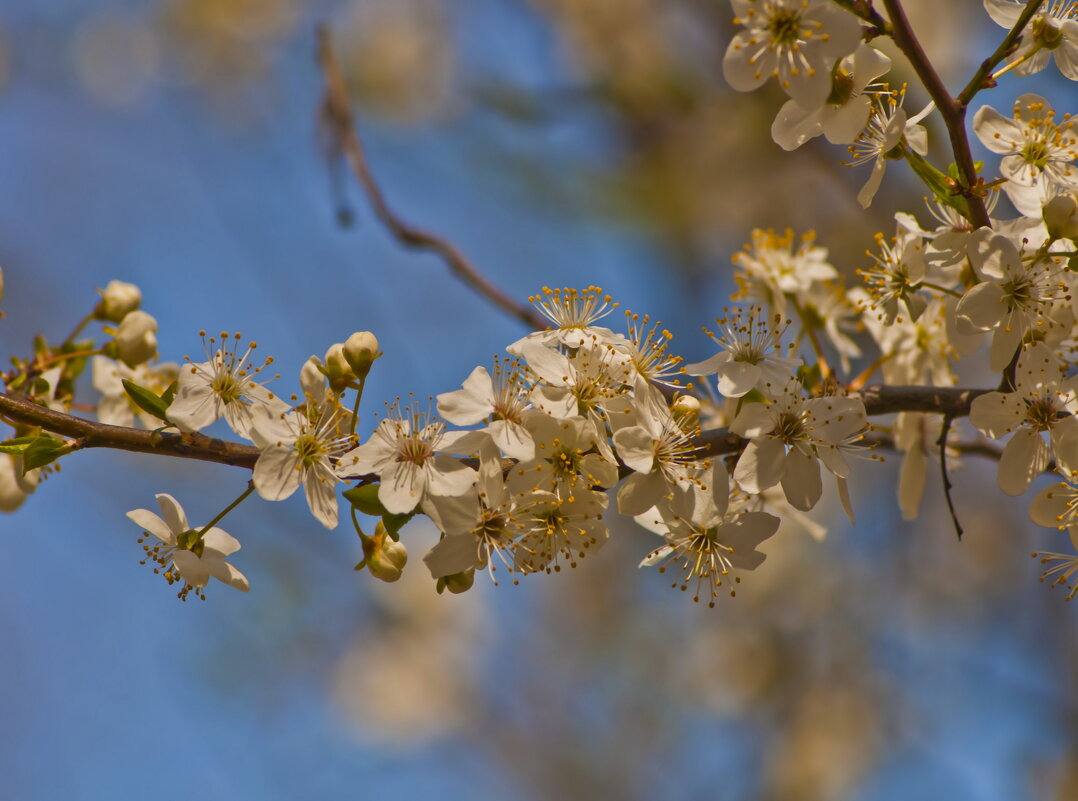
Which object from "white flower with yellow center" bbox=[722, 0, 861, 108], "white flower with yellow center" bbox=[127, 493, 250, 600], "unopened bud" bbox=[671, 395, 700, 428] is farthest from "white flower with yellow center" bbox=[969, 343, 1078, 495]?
"white flower with yellow center" bbox=[127, 493, 250, 600]

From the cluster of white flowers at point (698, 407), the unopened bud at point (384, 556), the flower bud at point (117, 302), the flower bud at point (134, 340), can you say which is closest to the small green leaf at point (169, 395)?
the cluster of white flowers at point (698, 407)

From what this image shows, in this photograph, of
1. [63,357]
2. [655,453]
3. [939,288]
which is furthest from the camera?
[63,357]

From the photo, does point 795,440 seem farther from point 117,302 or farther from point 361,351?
point 117,302

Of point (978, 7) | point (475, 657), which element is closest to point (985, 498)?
Answer: point (978, 7)

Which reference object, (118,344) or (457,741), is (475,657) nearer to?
(457,741)

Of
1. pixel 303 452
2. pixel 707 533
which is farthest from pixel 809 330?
pixel 303 452

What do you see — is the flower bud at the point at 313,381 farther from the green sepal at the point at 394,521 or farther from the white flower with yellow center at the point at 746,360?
the white flower with yellow center at the point at 746,360
